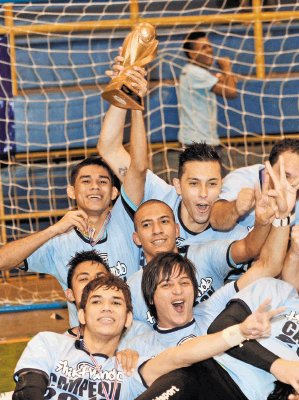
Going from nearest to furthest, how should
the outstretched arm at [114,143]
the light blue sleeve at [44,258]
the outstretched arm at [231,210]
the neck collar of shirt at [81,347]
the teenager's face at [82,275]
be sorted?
the neck collar of shirt at [81,347] < the teenager's face at [82,275] < the outstretched arm at [231,210] < the light blue sleeve at [44,258] < the outstretched arm at [114,143]

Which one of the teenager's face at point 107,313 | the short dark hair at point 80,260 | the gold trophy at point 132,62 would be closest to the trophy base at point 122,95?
the gold trophy at point 132,62

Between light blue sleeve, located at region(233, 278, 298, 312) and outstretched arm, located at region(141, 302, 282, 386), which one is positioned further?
light blue sleeve, located at region(233, 278, 298, 312)

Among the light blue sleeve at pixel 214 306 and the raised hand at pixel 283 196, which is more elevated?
the raised hand at pixel 283 196

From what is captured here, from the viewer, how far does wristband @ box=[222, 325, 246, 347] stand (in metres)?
4.73

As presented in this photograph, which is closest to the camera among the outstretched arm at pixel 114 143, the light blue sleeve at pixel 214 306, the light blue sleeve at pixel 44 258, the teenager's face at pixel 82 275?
the light blue sleeve at pixel 214 306

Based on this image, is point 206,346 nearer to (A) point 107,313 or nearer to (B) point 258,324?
(B) point 258,324

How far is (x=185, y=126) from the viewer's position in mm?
8734

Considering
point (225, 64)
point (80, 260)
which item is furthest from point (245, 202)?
point (225, 64)

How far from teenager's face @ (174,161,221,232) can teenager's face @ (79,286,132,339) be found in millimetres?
A: 976

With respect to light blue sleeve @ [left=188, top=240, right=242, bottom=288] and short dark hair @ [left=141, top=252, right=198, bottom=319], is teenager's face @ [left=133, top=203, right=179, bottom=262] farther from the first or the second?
short dark hair @ [left=141, top=252, right=198, bottom=319]

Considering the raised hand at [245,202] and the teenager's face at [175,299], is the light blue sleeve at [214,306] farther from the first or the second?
the raised hand at [245,202]

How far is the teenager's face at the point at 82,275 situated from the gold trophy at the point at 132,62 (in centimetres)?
88

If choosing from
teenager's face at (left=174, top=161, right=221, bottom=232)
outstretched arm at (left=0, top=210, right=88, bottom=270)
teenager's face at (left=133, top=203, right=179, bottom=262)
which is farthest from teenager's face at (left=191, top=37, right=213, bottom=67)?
outstretched arm at (left=0, top=210, right=88, bottom=270)

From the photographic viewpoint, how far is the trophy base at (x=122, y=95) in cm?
589
